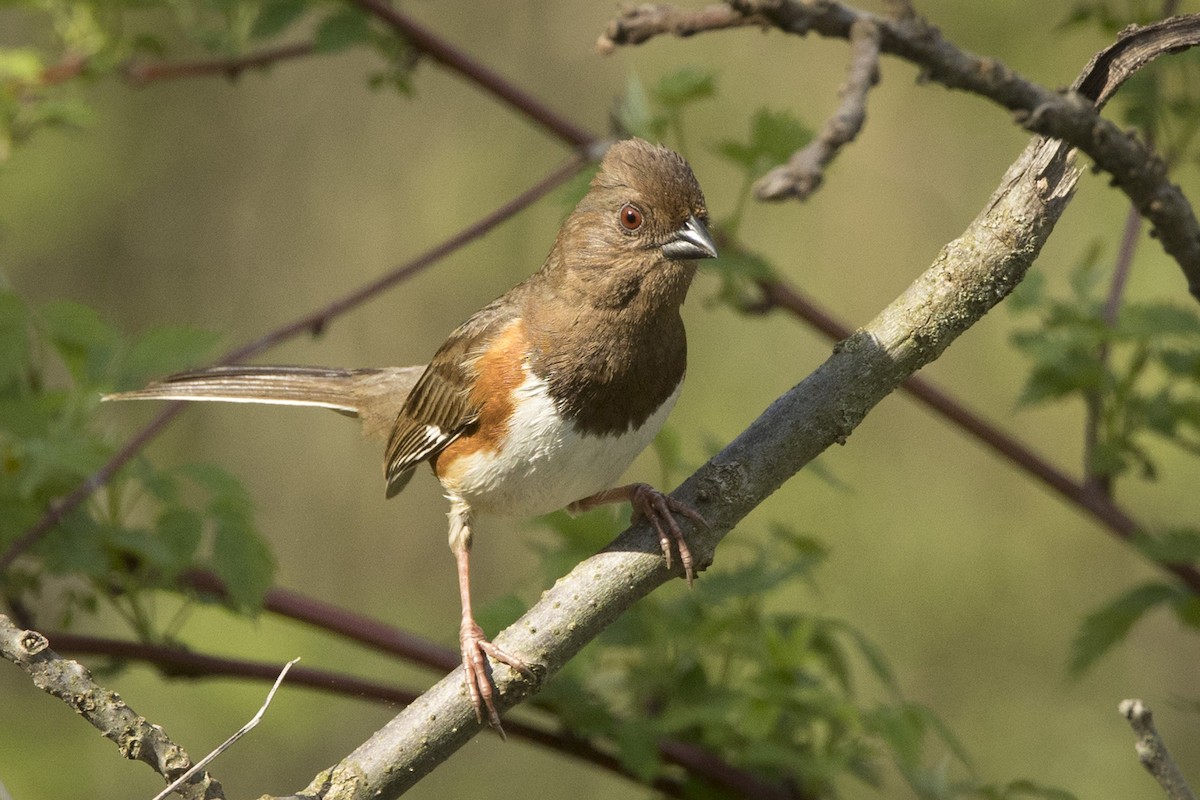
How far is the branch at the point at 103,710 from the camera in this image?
6.06 ft

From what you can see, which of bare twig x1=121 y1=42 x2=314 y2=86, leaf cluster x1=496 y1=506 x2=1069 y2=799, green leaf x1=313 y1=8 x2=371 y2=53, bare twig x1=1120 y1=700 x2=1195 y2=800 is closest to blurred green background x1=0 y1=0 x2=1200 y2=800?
bare twig x1=121 y1=42 x2=314 y2=86

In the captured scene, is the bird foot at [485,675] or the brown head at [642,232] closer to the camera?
the bird foot at [485,675]

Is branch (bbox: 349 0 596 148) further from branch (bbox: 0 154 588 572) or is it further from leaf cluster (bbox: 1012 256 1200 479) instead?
leaf cluster (bbox: 1012 256 1200 479)

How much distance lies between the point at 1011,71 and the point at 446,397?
6.63 ft

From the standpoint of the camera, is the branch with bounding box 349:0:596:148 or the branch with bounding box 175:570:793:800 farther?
the branch with bounding box 349:0:596:148

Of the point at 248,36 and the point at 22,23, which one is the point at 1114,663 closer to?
the point at 248,36

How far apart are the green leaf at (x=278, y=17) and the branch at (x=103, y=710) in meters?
2.34

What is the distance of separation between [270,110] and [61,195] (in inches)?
58.7

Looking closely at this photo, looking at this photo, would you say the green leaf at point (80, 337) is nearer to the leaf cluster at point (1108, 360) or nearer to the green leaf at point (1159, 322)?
the leaf cluster at point (1108, 360)

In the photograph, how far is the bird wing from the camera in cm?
366

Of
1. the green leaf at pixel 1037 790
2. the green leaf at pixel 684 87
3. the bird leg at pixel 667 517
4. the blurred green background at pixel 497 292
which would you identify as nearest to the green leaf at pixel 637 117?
the green leaf at pixel 684 87

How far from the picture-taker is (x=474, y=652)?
2.75m

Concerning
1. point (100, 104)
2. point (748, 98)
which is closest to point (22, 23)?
point (100, 104)

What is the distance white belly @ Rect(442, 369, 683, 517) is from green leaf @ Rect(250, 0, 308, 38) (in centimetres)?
127
